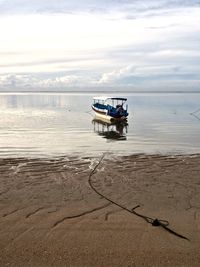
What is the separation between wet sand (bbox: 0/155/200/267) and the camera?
23.6 ft

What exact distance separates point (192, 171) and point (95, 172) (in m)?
4.23

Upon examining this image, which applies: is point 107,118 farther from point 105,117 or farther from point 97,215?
point 97,215

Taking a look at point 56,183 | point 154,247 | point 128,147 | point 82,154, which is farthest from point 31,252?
point 128,147

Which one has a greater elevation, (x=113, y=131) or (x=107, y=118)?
(x=107, y=118)

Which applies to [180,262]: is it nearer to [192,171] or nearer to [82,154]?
[192,171]

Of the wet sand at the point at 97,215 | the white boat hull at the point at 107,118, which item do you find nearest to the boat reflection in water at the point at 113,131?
the white boat hull at the point at 107,118

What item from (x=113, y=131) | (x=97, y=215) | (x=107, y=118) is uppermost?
(x=97, y=215)

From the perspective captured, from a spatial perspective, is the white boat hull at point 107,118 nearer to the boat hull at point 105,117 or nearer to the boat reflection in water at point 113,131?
the boat hull at point 105,117

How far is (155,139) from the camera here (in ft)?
92.9

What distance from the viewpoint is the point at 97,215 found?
9.54 meters

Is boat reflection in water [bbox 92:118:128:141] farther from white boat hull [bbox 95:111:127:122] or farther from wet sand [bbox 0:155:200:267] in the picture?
wet sand [bbox 0:155:200:267]

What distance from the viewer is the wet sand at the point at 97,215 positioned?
7.19m

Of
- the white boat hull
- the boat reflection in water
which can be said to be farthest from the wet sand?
the white boat hull

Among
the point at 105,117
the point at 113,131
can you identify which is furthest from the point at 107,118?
the point at 113,131
